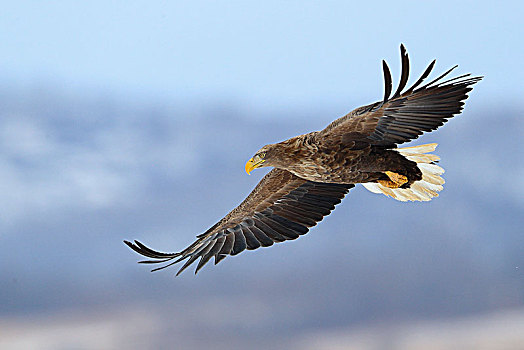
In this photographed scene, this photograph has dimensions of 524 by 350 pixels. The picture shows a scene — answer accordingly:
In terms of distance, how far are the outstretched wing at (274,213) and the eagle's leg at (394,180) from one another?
18.2 inches

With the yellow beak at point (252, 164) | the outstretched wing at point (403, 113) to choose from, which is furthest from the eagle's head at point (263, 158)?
the outstretched wing at point (403, 113)

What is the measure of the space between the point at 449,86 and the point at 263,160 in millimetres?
1219

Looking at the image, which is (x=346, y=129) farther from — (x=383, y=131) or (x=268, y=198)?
(x=268, y=198)

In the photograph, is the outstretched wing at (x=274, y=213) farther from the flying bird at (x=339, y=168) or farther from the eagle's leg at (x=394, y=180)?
the eagle's leg at (x=394, y=180)

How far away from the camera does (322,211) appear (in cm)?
434

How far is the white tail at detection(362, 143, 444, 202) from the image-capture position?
4.05 meters

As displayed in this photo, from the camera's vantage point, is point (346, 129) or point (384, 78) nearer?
point (384, 78)

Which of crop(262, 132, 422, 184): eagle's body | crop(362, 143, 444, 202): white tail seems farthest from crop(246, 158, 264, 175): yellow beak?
crop(362, 143, 444, 202): white tail

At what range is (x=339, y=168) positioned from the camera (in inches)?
145

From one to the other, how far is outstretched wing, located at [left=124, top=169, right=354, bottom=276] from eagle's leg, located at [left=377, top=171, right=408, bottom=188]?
463 millimetres

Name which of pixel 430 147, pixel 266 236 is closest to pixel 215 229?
pixel 266 236

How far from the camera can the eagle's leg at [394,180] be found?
394 centimetres

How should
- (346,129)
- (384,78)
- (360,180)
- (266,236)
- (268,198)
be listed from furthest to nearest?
(268,198) < (266,236) < (360,180) < (346,129) < (384,78)

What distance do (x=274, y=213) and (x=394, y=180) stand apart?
3.08 ft
